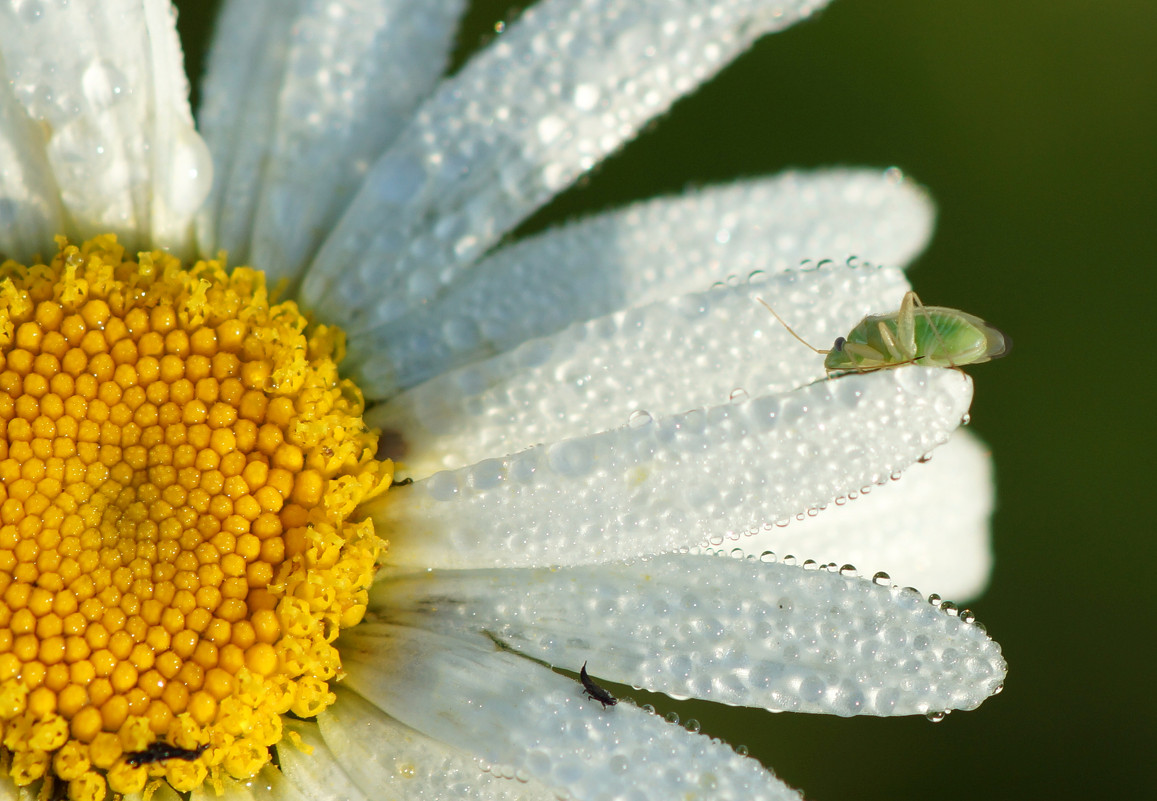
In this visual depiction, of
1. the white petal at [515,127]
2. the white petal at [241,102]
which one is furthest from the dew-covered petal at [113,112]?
the white petal at [515,127]

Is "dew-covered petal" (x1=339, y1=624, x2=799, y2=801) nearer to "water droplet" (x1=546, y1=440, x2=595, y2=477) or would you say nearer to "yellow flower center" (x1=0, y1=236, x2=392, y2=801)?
"yellow flower center" (x1=0, y1=236, x2=392, y2=801)

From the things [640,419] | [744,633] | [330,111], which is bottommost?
[744,633]

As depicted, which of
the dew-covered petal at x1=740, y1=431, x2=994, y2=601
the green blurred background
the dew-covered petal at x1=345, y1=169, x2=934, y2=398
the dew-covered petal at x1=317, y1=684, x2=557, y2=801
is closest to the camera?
the dew-covered petal at x1=317, y1=684, x2=557, y2=801

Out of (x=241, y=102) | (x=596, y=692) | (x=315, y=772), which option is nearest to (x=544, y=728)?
(x=596, y=692)

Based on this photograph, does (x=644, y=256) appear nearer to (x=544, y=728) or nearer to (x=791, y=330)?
(x=791, y=330)

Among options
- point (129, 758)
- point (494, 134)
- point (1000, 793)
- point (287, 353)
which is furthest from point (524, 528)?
point (1000, 793)

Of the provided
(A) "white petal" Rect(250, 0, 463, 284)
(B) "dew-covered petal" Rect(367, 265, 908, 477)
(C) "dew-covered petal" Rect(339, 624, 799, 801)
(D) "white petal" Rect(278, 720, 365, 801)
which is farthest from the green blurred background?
(D) "white petal" Rect(278, 720, 365, 801)

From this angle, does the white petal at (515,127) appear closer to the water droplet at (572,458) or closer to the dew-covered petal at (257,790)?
the water droplet at (572,458)
